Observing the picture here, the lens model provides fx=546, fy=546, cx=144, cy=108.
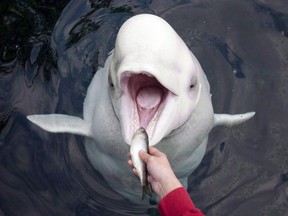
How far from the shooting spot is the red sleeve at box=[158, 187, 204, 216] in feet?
15.2

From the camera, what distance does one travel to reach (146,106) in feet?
17.7

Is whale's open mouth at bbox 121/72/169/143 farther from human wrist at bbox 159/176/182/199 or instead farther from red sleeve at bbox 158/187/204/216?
red sleeve at bbox 158/187/204/216

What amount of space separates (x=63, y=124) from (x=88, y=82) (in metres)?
1.68

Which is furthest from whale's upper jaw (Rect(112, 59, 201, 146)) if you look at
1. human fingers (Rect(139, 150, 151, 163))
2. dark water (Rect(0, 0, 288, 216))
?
dark water (Rect(0, 0, 288, 216))

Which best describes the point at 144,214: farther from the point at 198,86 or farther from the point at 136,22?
the point at 136,22

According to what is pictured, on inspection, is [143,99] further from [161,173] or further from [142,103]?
[161,173]

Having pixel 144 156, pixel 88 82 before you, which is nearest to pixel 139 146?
pixel 144 156

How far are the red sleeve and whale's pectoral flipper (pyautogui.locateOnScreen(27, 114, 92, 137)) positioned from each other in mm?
→ 2184

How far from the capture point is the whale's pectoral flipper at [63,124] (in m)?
6.78

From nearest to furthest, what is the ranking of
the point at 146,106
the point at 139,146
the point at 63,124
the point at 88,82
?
1. the point at 139,146
2. the point at 146,106
3. the point at 63,124
4. the point at 88,82

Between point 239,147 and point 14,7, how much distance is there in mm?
4558

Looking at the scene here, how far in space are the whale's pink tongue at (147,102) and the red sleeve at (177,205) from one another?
2.65 ft

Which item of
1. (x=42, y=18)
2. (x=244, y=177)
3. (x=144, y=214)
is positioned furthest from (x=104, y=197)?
(x=42, y=18)

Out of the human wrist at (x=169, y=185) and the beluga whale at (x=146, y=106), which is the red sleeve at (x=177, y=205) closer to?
the human wrist at (x=169, y=185)
